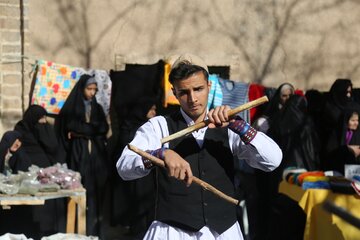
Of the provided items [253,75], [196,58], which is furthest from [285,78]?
[196,58]

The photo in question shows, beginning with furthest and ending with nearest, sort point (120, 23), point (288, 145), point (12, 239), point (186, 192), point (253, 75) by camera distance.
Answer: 1. point (253, 75)
2. point (120, 23)
3. point (288, 145)
4. point (12, 239)
5. point (186, 192)

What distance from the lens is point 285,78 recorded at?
9.15 meters

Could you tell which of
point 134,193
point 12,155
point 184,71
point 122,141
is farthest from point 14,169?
point 184,71

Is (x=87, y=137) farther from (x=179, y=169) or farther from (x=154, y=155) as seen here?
(x=179, y=169)

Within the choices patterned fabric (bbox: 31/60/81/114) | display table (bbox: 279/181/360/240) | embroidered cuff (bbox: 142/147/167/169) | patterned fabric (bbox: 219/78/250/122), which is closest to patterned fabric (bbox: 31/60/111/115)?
patterned fabric (bbox: 31/60/81/114)

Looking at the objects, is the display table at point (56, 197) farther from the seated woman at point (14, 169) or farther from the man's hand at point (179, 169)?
the man's hand at point (179, 169)

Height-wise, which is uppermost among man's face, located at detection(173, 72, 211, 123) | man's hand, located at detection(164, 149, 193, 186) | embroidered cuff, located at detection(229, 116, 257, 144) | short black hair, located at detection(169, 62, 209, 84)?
short black hair, located at detection(169, 62, 209, 84)

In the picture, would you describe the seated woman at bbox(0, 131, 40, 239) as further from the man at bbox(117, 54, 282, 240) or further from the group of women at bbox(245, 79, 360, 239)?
the man at bbox(117, 54, 282, 240)

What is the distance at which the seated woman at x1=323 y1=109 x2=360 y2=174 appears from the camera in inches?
287

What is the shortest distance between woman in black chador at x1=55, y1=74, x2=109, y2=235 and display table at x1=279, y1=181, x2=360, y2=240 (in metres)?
2.55

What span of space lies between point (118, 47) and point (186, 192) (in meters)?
5.47

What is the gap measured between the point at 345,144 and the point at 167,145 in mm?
4818

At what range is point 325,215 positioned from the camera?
234 inches

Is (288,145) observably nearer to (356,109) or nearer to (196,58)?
(356,109)
